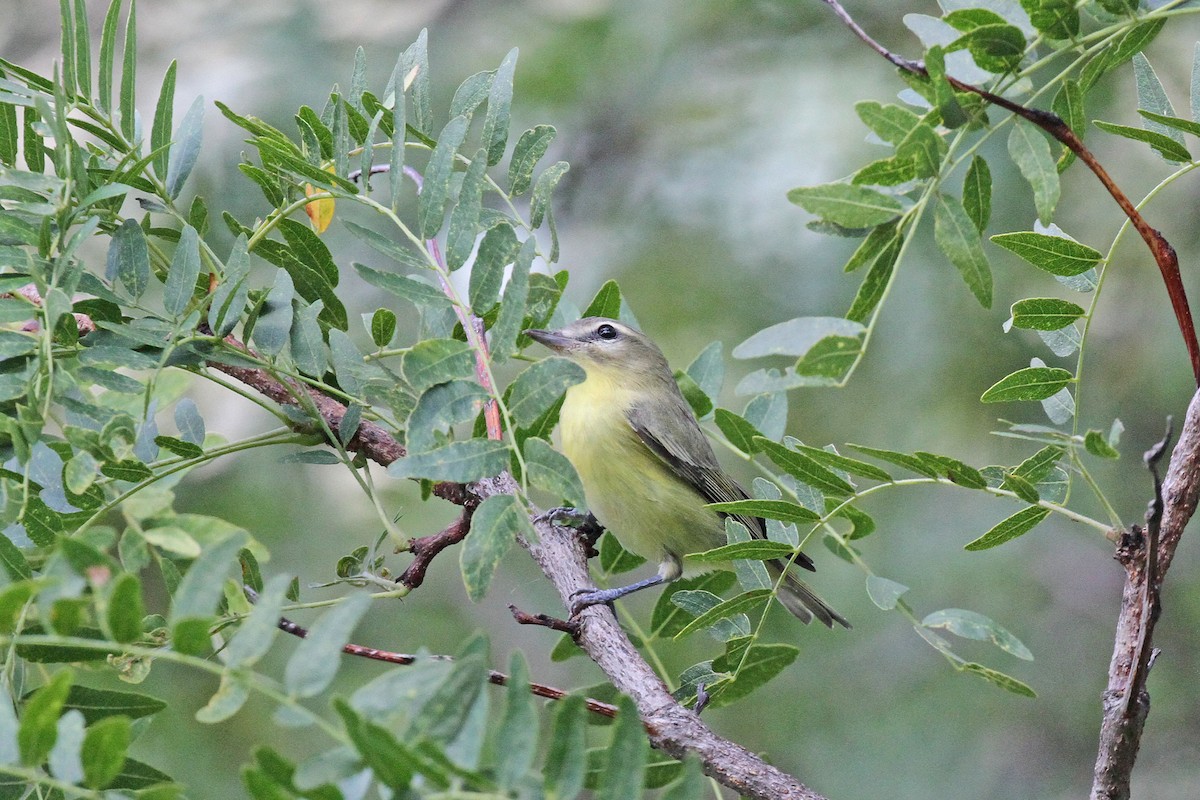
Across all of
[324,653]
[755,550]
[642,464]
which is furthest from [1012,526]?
[642,464]

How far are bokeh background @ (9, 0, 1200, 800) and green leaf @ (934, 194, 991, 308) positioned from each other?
3.61 metres

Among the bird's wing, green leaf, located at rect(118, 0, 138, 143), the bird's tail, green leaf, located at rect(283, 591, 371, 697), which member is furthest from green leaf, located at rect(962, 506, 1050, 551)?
the bird's wing

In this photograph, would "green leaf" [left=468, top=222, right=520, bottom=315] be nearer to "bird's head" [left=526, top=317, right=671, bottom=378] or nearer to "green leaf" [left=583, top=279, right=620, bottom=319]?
"green leaf" [left=583, top=279, right=620, bottom=319]

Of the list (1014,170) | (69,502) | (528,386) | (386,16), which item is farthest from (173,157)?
(386,16)

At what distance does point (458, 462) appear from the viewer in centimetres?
184

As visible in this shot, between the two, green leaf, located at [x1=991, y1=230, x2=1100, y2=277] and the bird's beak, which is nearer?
green leaf, located at [x1=991, y1=230, x2=1100, y2=277]

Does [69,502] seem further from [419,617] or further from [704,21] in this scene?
[704,21]

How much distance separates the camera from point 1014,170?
596 cm

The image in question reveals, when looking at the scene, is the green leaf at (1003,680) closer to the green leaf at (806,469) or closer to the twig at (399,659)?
the green leaf at (806,469)

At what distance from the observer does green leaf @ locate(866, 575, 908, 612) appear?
2535 millimetres

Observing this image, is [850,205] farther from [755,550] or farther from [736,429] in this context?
[736,429]

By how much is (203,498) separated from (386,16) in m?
4.95

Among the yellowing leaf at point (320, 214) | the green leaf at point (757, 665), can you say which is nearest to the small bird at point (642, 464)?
the yellowing leaf at point (320, 214)

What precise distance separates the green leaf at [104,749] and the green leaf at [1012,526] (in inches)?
55.0
